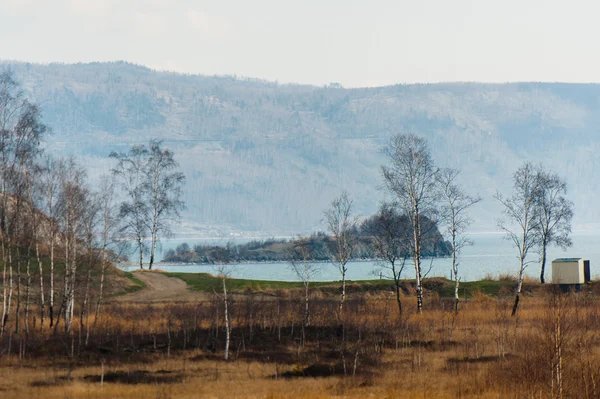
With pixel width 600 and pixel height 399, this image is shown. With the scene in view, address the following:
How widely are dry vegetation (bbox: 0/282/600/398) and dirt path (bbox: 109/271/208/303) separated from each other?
20.7ft

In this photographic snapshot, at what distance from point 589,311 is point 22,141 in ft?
118

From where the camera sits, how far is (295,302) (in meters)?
59.2

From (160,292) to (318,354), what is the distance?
3277 cm

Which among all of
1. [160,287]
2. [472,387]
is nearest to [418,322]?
[472,387]

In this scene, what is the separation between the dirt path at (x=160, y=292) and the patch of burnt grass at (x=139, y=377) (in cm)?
2638

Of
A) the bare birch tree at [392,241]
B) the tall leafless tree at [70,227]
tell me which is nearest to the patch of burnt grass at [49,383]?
the tall leafless tree at [70,227]

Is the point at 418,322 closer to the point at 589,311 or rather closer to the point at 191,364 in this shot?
the point at 589,311

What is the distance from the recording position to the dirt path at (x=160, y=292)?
6772 cm

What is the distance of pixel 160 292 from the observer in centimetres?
7306

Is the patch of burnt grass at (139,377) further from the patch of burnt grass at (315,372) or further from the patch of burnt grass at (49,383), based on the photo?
the patch of burnt grass at (315,372)

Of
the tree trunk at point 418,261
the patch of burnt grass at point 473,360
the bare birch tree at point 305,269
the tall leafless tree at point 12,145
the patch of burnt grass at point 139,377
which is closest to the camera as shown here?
the patch of burnt grass at point 139,377

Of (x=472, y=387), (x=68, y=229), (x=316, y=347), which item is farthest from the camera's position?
(x=68, y=229)

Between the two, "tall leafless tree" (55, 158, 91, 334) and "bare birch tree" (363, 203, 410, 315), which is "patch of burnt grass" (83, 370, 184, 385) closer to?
"tall leafless tree" (55, 158, 91, 334)

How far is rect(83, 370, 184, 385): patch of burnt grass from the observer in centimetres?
3559
